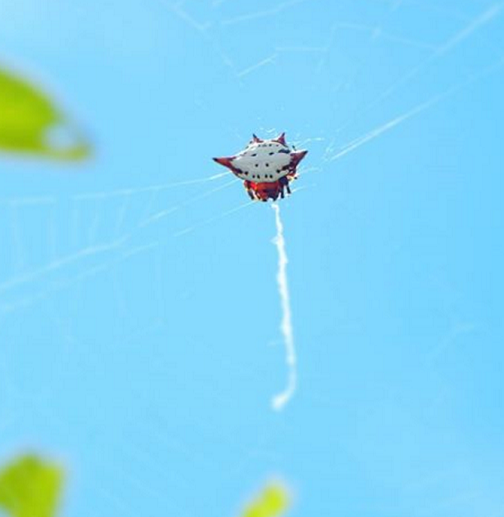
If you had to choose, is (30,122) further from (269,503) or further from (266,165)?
(266,165)

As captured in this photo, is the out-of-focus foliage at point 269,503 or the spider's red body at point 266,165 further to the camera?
the spider's red body at point 266,165

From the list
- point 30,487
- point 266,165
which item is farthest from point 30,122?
point 266,165

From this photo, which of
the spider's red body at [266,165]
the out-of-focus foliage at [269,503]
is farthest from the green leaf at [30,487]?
the spider's red body at [266,165]

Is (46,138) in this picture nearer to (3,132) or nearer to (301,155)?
(3,132)

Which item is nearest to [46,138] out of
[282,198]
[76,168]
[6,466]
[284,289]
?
[76,168]

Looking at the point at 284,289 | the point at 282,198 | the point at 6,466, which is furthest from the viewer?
the point at 282,198

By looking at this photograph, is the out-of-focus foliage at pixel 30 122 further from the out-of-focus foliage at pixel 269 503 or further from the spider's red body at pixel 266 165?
the spider's red body at pixel 266 165
